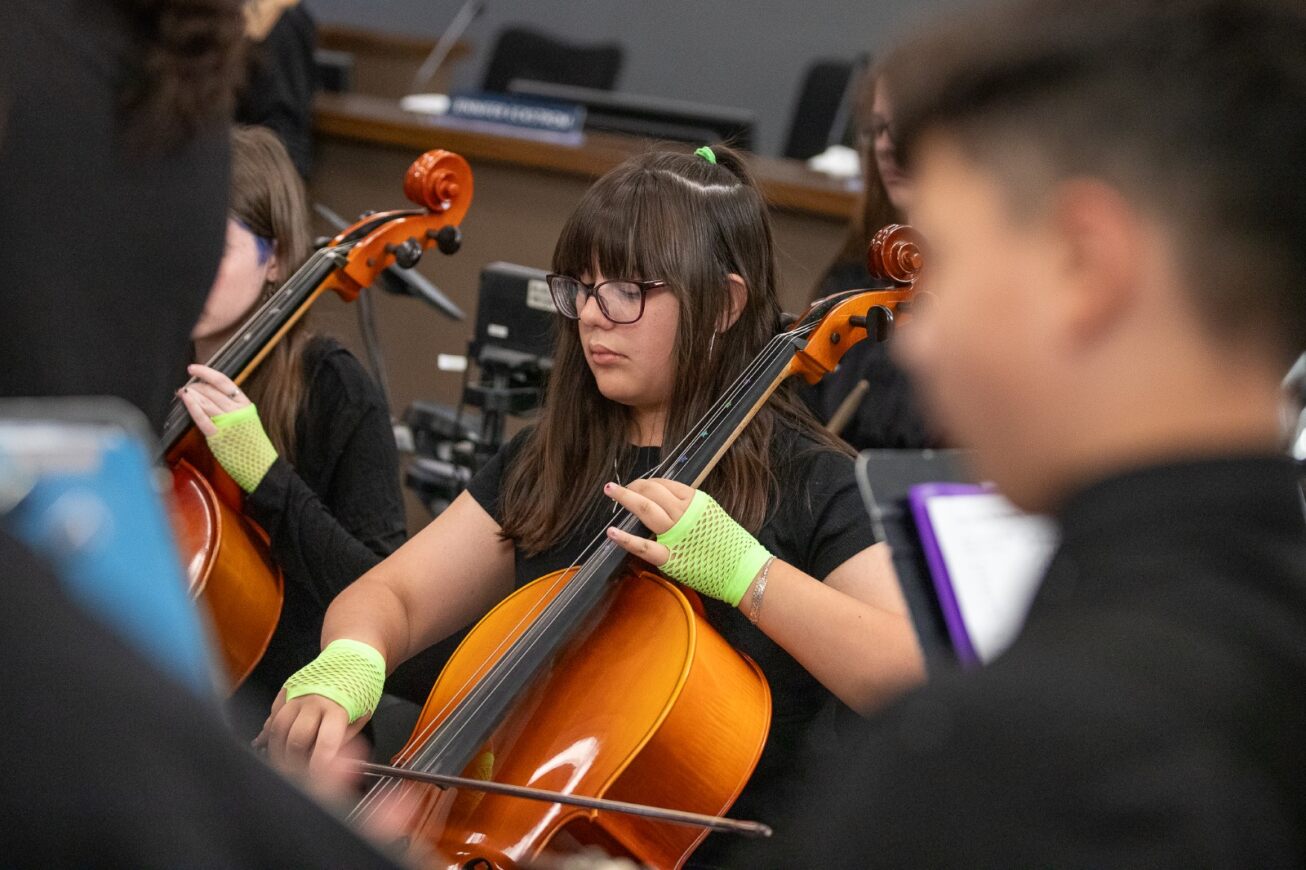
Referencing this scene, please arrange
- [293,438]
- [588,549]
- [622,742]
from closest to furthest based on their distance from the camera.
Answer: [622,742] < [588,549] < [293,438]

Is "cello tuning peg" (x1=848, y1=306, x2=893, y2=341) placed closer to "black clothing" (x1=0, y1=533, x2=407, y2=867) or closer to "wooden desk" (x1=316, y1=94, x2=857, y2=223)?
"black clothing" (x1=0, y1=533, x2=407, y2=867)

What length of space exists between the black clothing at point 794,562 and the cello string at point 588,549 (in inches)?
4.1

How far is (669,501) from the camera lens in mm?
1526

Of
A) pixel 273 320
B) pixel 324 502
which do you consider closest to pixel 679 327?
pixel 273 320

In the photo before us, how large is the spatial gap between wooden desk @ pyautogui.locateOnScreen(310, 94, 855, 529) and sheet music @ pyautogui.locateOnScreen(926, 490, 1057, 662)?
276cm

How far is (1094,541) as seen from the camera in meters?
0.64

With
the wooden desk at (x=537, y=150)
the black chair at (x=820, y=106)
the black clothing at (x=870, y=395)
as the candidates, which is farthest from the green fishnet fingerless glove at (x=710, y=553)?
the black chair at (x=820, y=106)

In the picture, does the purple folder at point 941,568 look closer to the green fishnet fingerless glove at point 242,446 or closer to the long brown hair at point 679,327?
the long brown hair at point 679,327

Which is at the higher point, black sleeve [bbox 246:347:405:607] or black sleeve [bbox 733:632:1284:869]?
black sleeve [bbox 733:632:1284:869]

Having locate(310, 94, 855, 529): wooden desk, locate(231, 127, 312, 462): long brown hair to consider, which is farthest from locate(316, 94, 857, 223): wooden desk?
locate(231, 127, 312, 462): long brown hair

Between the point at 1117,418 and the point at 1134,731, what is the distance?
0.16m

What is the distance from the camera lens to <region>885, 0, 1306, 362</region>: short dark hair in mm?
632

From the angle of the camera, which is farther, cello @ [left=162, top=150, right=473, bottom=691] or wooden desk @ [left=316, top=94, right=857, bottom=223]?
wooden desk @ [left=316, top=94, right=857, bottom=223]

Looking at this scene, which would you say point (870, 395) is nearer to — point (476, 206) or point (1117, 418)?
point (476, 206)
